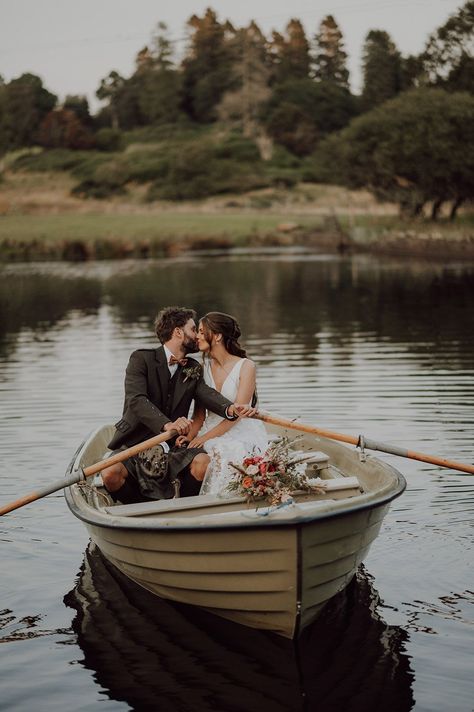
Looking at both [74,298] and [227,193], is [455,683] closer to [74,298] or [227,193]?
[74,298]

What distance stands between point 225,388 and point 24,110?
443 feet

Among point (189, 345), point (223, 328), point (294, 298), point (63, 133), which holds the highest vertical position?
point (63, 133)

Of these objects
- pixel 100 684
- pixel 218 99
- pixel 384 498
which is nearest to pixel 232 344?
pixel 384 498

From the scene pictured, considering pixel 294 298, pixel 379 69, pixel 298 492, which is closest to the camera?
pixel 298 492

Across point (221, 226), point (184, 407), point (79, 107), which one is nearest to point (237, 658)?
point (184, 407)

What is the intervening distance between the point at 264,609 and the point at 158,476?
6.39 feet

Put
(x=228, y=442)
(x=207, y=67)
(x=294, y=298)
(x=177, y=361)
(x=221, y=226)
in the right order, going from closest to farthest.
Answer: (x=228, y=442) < (x=177, y=361) < (x=294, y=298) < (x=221, y=226) < (x=207, y=67)

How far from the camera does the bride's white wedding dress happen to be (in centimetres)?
911

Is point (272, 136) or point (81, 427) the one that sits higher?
point (272, 136)

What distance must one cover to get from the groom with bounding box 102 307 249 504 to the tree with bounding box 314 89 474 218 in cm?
5903

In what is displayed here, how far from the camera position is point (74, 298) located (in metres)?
40.6

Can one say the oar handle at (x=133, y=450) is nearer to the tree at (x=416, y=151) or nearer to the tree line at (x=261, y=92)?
the tree at (x=416, y=151)

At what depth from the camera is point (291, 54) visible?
15075cm

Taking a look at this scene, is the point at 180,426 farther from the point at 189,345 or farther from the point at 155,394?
the point at 189,345
